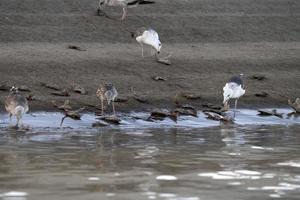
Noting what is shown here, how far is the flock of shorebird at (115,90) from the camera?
45.5ft

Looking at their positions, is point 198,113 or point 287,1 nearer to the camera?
point 198,113

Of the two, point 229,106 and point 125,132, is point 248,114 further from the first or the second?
point 125,132

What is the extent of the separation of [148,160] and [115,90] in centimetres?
531

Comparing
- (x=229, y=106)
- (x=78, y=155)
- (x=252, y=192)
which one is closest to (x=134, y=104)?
(x=229, y=106)

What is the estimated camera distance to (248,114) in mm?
17297

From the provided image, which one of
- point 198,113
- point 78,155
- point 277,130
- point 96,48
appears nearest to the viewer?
point 78,155

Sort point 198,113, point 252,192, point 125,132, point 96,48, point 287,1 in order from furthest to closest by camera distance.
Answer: point 287,1 < point 96,48 < point 198,113 < point 125,132 < point 252,192

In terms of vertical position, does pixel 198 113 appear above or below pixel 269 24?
below

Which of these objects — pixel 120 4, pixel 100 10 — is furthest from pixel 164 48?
pixel 100 10

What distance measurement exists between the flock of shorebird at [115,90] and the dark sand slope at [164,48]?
415 mm

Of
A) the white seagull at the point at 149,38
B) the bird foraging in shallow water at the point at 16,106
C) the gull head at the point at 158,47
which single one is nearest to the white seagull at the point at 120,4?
the white seagull at the point at 149,38

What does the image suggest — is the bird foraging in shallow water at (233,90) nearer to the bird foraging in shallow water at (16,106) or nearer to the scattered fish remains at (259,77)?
the scattered fish remains at (259,77)

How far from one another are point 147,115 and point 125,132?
198 cm

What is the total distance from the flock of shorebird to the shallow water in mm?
408
